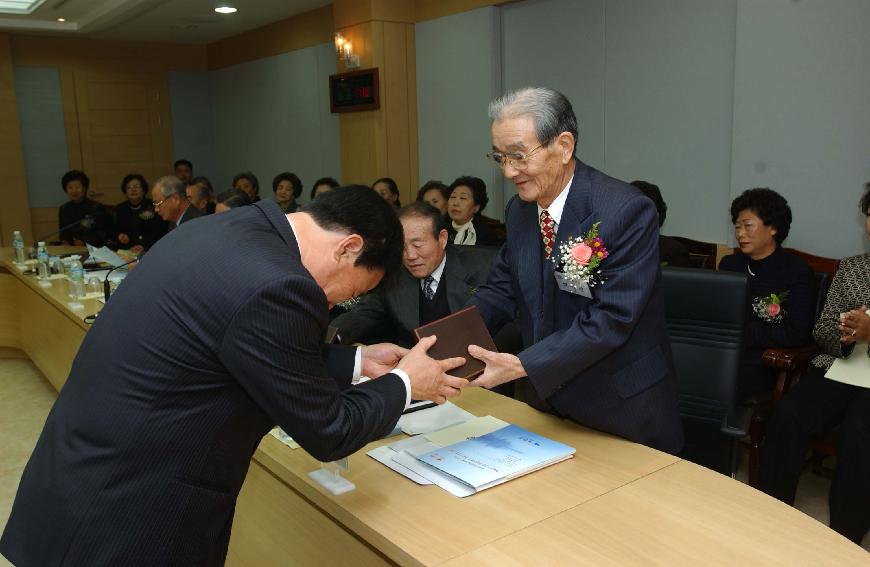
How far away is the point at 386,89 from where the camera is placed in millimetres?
6832

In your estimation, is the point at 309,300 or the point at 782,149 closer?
the point at 309,300

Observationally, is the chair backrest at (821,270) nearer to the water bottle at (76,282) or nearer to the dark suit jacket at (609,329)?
the dark suit jacket at (609,329)

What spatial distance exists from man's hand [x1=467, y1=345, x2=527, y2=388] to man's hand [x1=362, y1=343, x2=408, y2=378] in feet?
0.85

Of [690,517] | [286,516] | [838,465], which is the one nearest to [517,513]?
[690,517]

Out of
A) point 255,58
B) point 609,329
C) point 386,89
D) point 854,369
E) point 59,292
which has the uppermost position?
point 255,58

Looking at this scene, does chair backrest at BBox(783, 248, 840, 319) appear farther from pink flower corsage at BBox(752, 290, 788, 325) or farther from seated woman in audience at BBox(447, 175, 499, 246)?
seated woman in audience at BBox(447, 175, 499, 246)

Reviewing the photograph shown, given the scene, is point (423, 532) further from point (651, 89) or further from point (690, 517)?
point (651, 89)

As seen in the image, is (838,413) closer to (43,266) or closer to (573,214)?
(573,214)

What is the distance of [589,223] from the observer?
6.40 ft

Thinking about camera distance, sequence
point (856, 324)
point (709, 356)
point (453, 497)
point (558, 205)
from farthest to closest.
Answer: point (856, 324)
point (709, 356)
point (558, 205)
point (453, 497)

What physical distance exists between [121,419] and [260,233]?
0.40 meters

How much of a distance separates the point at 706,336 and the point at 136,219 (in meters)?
6.34

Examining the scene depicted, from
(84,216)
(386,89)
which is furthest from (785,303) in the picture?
(84,216)

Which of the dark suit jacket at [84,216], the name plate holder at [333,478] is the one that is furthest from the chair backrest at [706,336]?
the dark suit jacket at [84,216]
